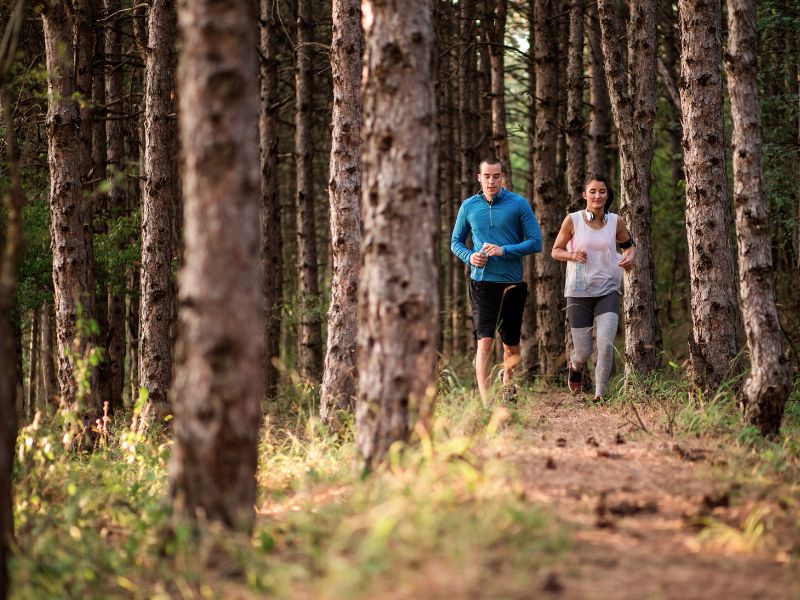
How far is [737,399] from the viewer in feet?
28.2

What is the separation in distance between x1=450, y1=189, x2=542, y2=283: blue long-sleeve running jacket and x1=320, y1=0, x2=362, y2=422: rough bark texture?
107 cm

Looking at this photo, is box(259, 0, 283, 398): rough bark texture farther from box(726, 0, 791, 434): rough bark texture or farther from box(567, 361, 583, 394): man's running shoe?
box(726, 0, 791, 434): rough bark texture

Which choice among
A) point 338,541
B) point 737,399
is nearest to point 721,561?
point 338,541

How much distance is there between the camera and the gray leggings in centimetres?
926

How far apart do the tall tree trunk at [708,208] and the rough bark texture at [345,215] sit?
3268 millimetres

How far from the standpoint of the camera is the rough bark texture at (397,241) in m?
5.70

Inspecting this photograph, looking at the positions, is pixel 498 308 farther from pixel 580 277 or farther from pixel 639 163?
pixel 639 163

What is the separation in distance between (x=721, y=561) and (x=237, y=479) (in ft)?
8.18

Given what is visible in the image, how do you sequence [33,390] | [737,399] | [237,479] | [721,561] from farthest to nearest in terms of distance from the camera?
1. [33,390]
2. [737,399]
3. [237,479]
4. [721,561]

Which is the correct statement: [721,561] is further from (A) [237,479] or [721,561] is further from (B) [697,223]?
(B) [697,223]

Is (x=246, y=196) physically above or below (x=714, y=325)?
above

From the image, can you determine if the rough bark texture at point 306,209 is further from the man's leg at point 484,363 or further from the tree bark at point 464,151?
the man's leg at point 484,363

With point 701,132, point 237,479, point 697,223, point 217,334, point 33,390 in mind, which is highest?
point 701,132

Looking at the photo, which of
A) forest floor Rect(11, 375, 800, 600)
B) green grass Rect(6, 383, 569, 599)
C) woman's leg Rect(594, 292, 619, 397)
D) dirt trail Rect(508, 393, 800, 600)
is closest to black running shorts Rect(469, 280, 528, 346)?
woman's leg Rect(594, 292, 619, 397)
